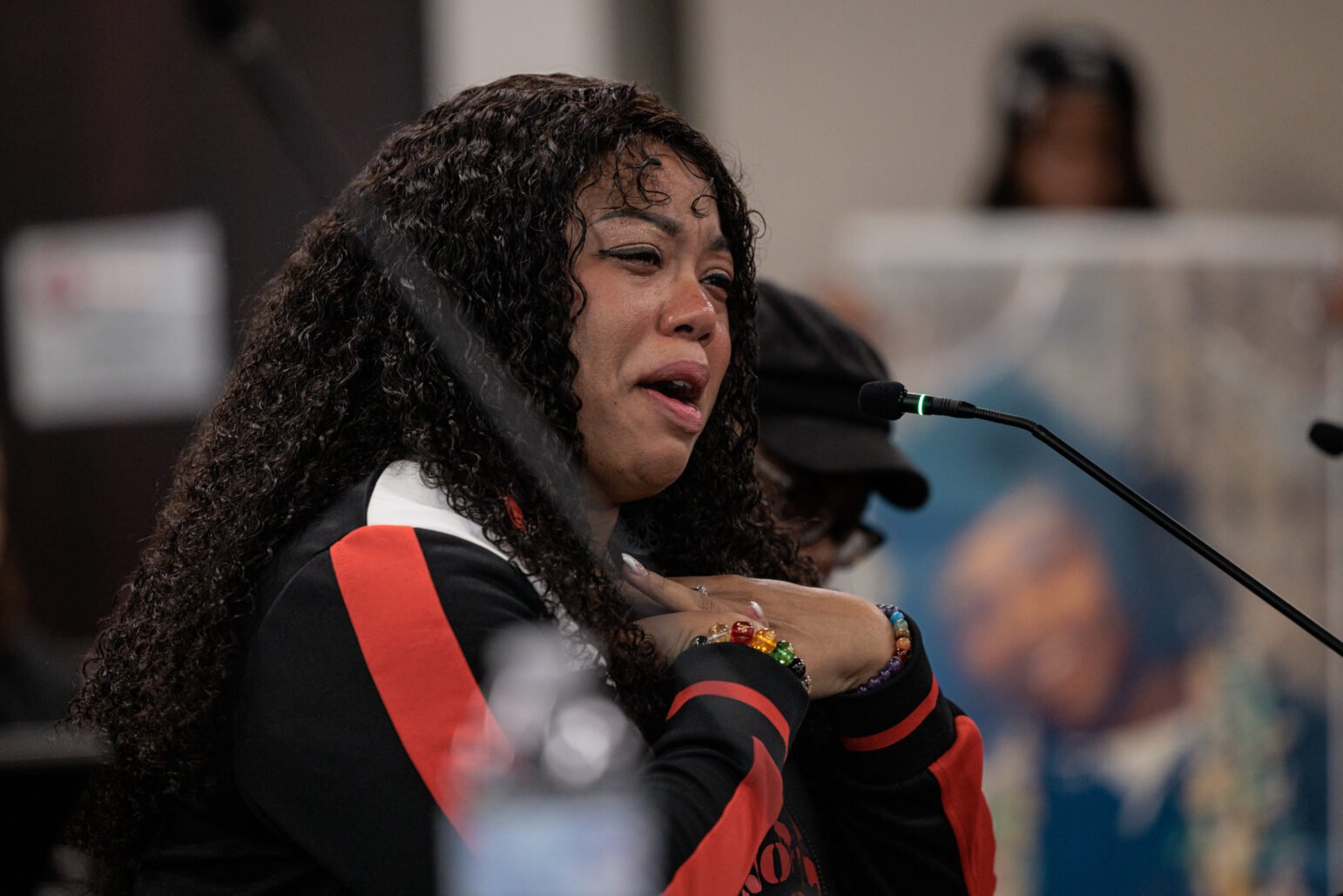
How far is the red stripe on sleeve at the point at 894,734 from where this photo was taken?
1277 millimetres

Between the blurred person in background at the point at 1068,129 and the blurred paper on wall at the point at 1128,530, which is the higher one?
the blurred person in background at the point at 1068,129

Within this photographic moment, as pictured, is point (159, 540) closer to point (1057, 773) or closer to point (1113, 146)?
point (1057, 773)

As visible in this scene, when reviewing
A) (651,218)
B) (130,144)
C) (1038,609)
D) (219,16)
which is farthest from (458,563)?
(130,144)

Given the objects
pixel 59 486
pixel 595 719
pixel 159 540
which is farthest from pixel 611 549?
pixel 59 486

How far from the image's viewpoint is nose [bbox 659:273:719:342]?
1155 mm

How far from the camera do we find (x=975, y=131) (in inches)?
134

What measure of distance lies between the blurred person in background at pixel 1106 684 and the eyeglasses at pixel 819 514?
1034mm

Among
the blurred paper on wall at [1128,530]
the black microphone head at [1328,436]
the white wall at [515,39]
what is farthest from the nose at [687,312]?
the white wall at [515,39]

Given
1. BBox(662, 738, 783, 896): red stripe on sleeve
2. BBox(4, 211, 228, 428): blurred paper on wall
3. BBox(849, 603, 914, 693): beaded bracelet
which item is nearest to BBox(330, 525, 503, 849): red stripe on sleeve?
BBox(662, 738, 783, 896): red stripe on sleeve

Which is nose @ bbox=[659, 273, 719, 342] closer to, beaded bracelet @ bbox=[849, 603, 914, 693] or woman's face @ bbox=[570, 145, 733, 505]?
woman's face @ bbox=[570, 145, 733, 505]

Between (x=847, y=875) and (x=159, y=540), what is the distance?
25.3 inches

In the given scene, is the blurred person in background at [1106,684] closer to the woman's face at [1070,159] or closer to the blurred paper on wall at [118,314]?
the woman's face at [1070,159]

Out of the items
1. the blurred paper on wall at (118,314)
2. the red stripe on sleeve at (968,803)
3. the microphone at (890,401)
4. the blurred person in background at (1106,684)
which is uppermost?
the microphone at (890,401)

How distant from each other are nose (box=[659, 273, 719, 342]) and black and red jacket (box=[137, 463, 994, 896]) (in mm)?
228
